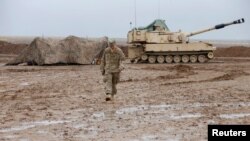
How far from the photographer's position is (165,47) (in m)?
36.6

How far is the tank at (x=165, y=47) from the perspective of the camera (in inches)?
1439

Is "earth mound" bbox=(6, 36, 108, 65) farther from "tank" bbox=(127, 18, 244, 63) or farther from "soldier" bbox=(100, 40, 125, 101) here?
"soldier" bbox=(100, 40, 125, 101)

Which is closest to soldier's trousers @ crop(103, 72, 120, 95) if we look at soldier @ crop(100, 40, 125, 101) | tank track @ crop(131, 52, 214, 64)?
soldier @ crop(100, 40, 125, 101)

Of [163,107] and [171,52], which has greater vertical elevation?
[171,52]

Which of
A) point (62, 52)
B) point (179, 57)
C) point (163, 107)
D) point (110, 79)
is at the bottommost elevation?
point (163, 107)

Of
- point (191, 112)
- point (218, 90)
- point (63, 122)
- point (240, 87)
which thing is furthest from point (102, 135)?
point (240, 87)

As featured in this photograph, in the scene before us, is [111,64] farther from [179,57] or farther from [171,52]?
[179,57]

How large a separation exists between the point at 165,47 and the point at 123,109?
2308 cm

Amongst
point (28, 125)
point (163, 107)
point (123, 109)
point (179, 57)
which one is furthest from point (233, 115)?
point (179, 57)

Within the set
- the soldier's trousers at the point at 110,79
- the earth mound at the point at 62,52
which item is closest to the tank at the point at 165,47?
the earth mound at the point at 62,52

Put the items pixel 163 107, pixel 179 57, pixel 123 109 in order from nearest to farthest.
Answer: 1. pixel 123 109
2. pixel 163 107
3. pixel 179 57

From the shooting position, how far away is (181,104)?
14.7 meters

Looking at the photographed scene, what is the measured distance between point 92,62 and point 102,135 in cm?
2725

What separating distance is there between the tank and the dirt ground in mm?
13961
